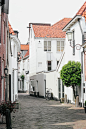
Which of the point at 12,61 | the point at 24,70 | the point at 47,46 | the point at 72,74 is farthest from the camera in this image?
the point at 24,70

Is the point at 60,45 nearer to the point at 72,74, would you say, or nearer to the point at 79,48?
the point at 79,48

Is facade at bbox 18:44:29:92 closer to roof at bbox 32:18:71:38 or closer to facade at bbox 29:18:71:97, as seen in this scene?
facade at bbox 29:18:71:97

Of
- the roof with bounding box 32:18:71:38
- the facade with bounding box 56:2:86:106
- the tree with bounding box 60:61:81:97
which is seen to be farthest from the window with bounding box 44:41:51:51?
the tree with bounding box 60:61:81:97

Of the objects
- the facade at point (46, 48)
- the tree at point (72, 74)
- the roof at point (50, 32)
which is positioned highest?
the roof at point (50, 32)

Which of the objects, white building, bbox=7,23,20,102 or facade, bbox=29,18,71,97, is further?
facade, bbox=29,18,71,97

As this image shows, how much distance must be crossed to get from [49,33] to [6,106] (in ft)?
81.8

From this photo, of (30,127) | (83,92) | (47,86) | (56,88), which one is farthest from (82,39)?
(47,86)

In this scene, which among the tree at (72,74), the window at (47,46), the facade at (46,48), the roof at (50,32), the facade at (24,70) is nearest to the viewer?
the tree at (72,74)

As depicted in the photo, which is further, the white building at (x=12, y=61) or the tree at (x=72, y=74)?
the white building at (x=12, y=61)

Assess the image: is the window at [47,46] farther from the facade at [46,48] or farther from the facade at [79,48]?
the facade at [79,48]

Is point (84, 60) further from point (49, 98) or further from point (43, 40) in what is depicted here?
point (43, 40)

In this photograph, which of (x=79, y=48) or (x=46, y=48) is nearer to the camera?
(x=79, y=48)

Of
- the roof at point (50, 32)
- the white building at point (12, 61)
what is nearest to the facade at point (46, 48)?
the roof at point (50, 32)

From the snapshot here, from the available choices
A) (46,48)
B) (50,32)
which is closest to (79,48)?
(46,48)
